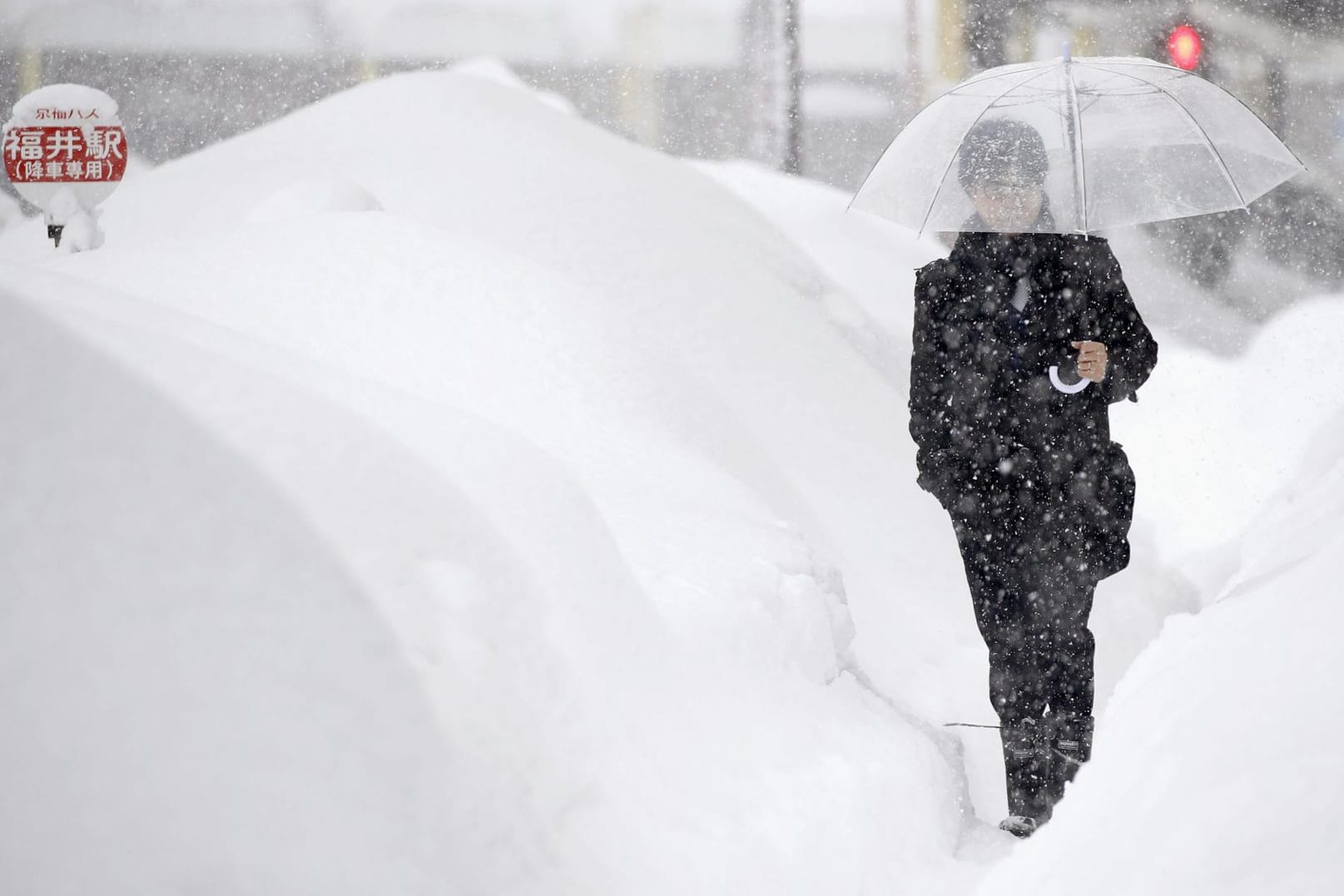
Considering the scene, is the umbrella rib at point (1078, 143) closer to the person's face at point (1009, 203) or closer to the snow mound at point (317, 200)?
the person's face at point (1009, 203)

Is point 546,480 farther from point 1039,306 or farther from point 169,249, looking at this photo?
point 169,249

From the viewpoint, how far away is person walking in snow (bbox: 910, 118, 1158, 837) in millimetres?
2578

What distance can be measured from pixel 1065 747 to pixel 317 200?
4575 millimetres

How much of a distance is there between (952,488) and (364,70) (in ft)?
56.4

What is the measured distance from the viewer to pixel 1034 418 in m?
2.59

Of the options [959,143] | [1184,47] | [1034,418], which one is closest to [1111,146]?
[959,143]

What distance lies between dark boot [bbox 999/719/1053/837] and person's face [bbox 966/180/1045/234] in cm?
111

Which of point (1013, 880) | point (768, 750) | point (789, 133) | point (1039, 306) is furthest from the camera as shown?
point (789, 133)

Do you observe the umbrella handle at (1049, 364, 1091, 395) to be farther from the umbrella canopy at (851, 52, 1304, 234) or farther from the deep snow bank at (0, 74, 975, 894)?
the deep snow bank at (0, 74, 975, 894)

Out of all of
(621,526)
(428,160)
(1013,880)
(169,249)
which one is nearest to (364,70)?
(428,160)

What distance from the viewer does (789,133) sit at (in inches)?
447

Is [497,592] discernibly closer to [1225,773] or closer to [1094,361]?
[1225,773]

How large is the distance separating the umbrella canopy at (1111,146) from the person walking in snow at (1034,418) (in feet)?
0.32

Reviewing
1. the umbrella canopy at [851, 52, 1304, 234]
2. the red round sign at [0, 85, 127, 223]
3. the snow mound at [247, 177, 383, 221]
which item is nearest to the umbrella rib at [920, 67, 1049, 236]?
the umbrella canopy at [851, 52, 1304, 234]
